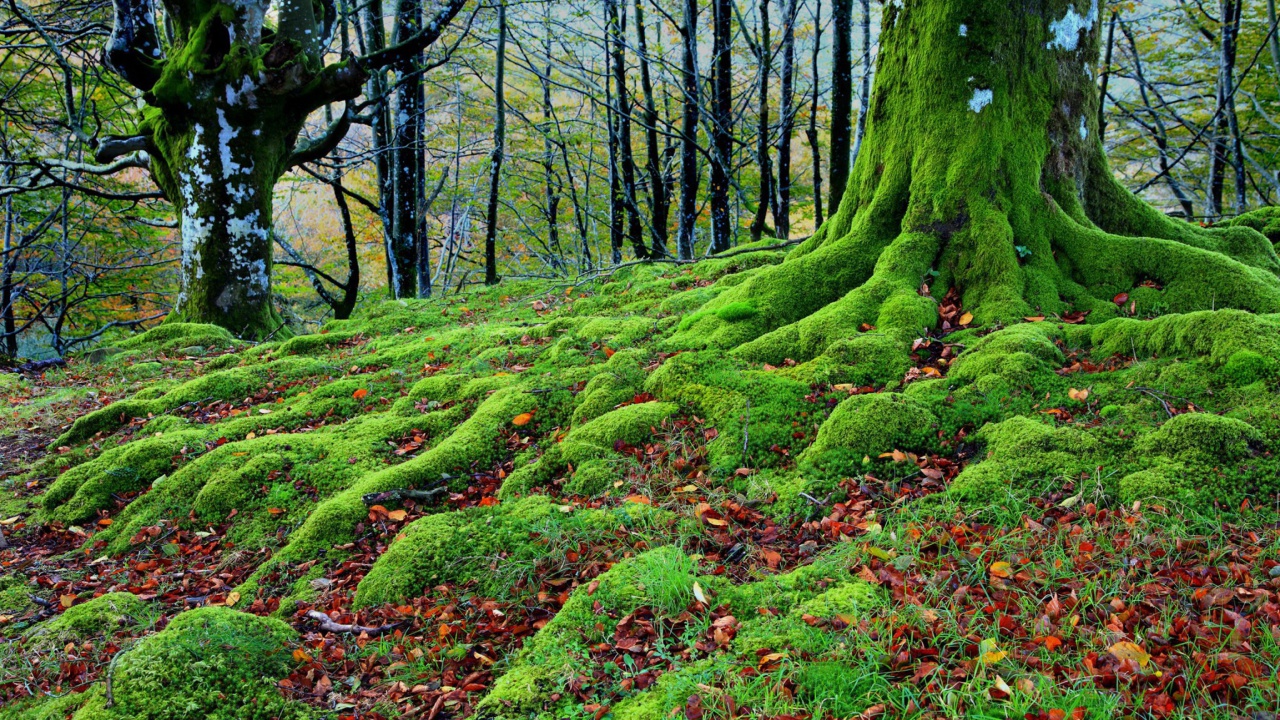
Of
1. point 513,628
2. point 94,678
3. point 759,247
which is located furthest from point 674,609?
point 759,247

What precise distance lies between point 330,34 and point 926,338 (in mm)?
10285

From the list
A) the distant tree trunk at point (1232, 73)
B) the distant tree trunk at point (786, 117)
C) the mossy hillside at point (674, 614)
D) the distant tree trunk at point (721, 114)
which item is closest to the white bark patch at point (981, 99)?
the mossy hillside at point (674, 614)

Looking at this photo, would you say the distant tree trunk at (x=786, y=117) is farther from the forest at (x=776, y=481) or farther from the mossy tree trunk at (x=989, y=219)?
the mossy tree trunk at (x=989, y=219)

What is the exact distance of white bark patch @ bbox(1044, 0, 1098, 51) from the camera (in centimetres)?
514

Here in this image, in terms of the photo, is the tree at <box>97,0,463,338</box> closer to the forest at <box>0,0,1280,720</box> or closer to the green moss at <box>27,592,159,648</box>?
the forest at <box>0,0,1280,720</box>

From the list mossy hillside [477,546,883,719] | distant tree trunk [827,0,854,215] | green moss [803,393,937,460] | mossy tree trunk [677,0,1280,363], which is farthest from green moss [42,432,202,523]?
distant tree trunk [827,0,854,215]

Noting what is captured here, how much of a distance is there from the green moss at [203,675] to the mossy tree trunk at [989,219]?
3.41 metres

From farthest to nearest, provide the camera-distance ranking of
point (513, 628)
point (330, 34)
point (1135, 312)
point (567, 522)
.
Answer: point (330, 34), point (1135, 312), point (567, 522), point (513, 628)

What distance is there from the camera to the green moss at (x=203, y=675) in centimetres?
274

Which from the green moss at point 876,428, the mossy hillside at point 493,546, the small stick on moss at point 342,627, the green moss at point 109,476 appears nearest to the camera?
the small stick on moss at point 342,627

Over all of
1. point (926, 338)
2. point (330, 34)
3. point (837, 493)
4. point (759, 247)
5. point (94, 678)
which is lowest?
point (94, 678)

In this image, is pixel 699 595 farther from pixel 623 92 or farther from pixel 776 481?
pixel 623 92

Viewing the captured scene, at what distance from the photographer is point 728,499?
3783 millimetres

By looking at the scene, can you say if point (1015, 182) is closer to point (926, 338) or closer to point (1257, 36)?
point (926, 338)
